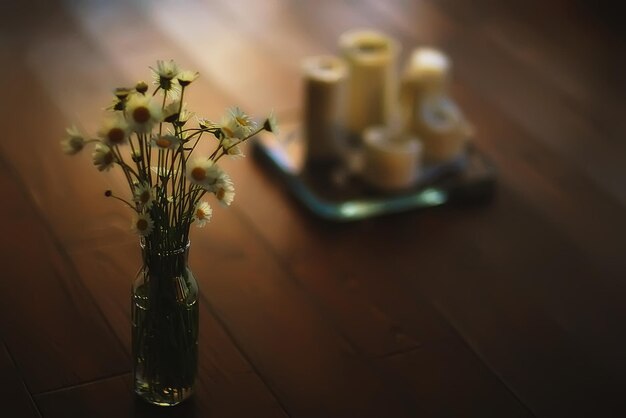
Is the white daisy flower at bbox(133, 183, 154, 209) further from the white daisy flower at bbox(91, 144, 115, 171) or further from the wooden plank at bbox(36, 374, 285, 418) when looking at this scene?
the wooden plank at bbox(36, 374, 285, 418)

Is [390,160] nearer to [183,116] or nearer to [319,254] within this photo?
[319,254]

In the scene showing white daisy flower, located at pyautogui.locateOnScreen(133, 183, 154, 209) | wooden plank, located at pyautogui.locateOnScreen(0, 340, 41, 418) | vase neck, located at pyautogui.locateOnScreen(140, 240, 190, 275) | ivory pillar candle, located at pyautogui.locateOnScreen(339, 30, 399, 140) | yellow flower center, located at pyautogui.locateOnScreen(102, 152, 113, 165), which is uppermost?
yellow flower center, located at pyautogui.locateOnScreen(102, 152, 113, 165)

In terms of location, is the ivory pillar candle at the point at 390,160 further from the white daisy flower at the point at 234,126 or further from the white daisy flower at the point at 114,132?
the white daisy flower at the point at 114,132

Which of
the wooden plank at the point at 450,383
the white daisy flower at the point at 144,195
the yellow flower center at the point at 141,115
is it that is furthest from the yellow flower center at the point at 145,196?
the wooden plank at the point at 450,383

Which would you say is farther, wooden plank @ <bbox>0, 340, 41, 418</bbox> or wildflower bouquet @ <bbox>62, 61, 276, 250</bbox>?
wooden plank @ <bbox>0, 340, 41, 418</bbox>

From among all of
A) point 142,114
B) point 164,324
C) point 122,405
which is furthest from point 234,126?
point 122,405

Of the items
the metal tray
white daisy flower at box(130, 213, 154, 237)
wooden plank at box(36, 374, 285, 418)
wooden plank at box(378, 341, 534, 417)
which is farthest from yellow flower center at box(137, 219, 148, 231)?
the metal tray
